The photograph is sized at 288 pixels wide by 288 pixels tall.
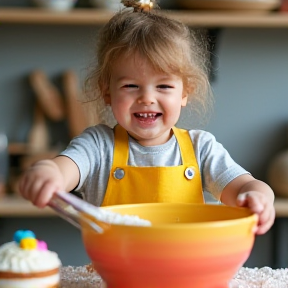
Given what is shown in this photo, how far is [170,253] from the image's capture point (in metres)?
0.67

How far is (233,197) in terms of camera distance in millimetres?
1010

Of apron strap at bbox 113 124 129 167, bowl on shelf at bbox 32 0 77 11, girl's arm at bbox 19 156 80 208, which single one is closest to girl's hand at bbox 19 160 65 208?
girl's arm at bbox 19 156 80 208

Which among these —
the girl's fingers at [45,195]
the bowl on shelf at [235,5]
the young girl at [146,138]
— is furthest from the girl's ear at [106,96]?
the bowl on shelf at [235,5]

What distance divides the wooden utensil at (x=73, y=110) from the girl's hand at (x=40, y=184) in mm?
1722

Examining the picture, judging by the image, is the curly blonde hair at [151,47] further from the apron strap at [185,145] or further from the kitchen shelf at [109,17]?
the kitchen shelf at [109,17]

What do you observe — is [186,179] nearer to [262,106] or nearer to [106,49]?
[106,49]

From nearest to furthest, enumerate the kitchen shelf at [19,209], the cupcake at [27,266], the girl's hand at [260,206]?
the cupcake at [27,266] < the girl's hand at [260,206] < the kitchen shelf at [19,209]

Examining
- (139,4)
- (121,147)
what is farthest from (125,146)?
(139,4)

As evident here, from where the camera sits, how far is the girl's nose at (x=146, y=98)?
1033 millimetres

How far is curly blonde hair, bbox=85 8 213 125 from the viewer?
3.47 feet

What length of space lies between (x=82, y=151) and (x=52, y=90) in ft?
5.02

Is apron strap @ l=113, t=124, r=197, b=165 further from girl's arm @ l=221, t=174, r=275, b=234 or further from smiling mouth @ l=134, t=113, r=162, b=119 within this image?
A: girl's arm @ l=221, t=174, r=275, b=234

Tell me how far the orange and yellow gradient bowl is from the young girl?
11.1 inches

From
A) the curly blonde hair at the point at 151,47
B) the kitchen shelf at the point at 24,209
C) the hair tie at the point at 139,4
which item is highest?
the hair tie at the point at 139,4
